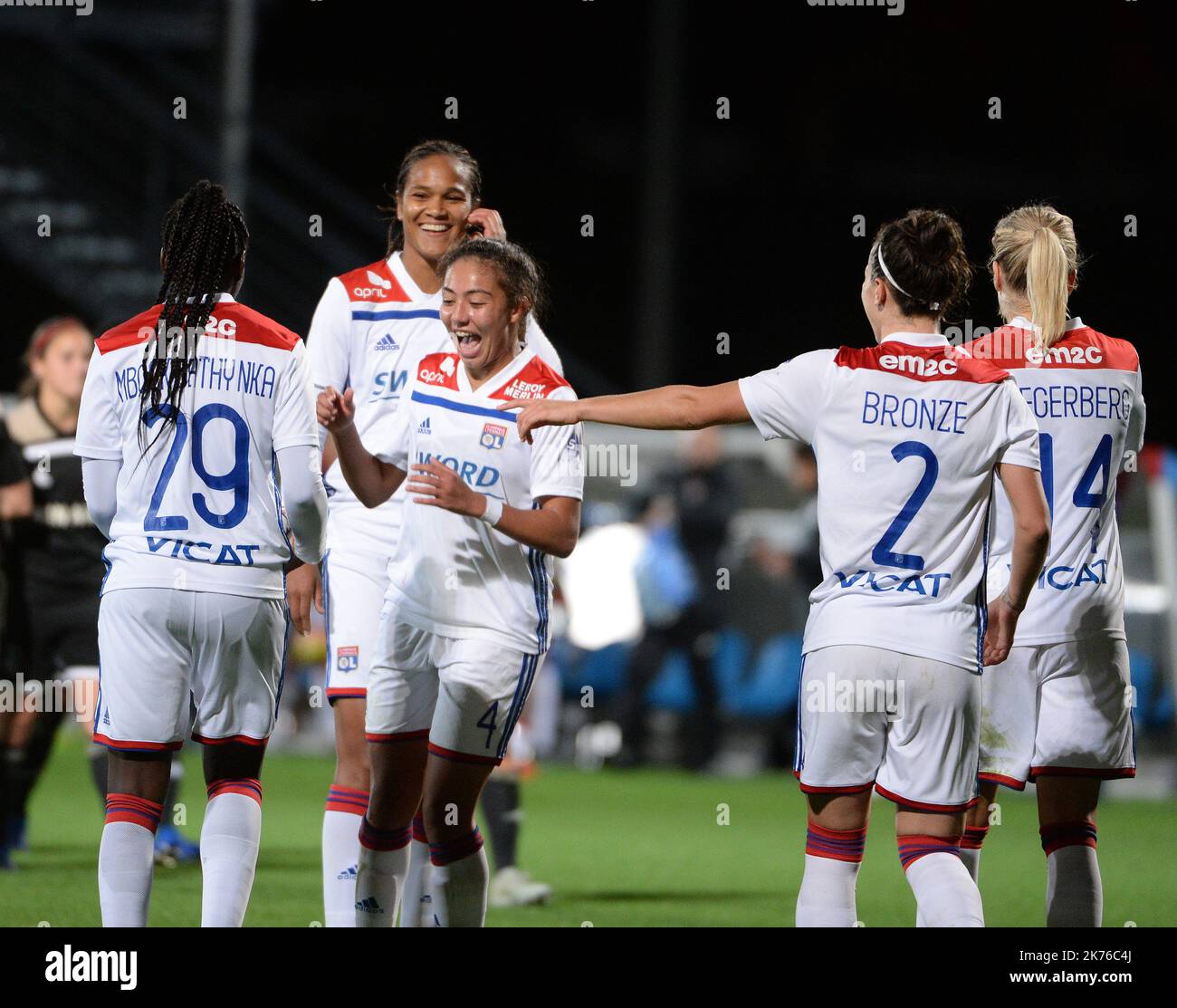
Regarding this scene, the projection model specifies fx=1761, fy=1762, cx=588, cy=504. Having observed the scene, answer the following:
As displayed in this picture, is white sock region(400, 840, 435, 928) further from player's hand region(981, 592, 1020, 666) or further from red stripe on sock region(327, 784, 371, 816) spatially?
player's hand region(981, 592, 1020, 666)

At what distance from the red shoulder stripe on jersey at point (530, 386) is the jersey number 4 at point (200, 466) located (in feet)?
2.26

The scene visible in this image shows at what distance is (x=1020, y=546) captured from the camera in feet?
14.2

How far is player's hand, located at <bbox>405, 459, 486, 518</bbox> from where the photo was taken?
4.32 meters

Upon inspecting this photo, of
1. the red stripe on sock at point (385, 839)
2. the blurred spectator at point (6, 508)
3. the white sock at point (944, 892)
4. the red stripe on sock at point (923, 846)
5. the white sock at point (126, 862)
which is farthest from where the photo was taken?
the blurred spectator at point (6, 508)

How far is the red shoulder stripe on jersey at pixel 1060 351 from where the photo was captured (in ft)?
15.9

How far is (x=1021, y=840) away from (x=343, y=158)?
16.9 meters

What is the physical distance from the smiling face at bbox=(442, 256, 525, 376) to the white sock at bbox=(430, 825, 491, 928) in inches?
50.4

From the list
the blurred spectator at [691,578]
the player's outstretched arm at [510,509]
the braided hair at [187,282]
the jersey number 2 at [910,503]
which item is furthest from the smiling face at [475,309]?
the blurred spectator at [691,578]

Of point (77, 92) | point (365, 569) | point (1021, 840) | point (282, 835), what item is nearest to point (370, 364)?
point (365, 569)

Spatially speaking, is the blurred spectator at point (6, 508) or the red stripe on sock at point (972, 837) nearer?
the red stripe on sock at point (972, 837)

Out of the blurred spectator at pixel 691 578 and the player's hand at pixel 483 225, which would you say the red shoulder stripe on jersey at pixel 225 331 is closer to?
the player's hand at pixel 483 225

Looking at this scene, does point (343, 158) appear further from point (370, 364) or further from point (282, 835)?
point (370, 364)
